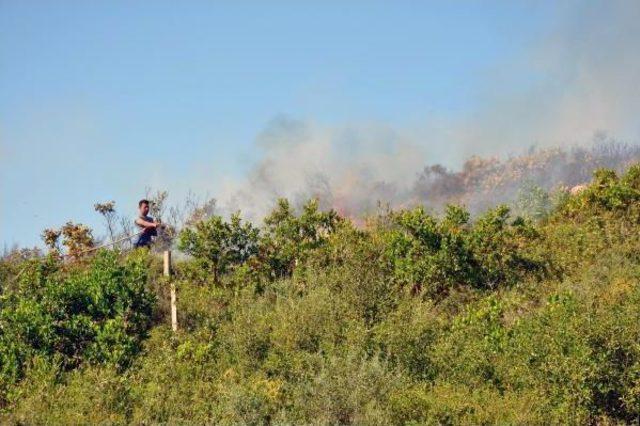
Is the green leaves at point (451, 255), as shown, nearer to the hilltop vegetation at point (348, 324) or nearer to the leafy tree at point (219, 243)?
the hilltop vegetation at point (348, 324)

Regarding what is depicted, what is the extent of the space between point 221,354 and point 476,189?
4519 centimetres

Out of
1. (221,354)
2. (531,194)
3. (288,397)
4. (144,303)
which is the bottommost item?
(288,397)

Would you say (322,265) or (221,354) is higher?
(322,265)

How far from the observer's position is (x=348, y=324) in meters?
23.4

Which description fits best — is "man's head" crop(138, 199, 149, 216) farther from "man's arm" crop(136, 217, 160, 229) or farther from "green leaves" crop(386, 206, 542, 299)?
"green leaves" crop(386, 206, 542, 299)

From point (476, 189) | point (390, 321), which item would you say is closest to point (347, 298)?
point (390, 321)

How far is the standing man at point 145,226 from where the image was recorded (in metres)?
29.3

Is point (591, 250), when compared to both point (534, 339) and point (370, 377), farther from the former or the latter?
point (370, 377)

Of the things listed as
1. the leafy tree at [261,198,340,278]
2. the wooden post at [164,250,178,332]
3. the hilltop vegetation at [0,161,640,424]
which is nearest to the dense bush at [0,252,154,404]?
the hilltop vegetation at [0,161,640,424]

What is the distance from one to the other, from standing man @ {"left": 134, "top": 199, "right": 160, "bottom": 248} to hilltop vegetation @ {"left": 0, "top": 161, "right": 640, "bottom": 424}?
35.3 inches

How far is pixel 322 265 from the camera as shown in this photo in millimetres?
27734

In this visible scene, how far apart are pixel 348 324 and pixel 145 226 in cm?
814

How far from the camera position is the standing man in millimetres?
29281

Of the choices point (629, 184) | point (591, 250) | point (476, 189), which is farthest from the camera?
point (476, 189)
